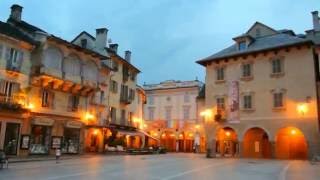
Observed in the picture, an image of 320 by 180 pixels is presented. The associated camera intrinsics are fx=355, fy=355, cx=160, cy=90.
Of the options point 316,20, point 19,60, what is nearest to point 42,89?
point 19,60

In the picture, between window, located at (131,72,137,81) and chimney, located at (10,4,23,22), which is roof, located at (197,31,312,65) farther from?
chimney, located at (10,4,23,22)

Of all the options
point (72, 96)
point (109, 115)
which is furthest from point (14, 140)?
point (109, 115)

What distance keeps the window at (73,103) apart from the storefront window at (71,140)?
2.19 metres

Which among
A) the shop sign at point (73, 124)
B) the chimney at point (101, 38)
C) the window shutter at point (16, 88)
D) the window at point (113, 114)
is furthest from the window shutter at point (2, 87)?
the window at point (113, 114)

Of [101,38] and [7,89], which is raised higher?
[101,38]

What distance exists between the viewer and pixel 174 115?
6888cm

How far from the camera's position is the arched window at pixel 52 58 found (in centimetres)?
3272

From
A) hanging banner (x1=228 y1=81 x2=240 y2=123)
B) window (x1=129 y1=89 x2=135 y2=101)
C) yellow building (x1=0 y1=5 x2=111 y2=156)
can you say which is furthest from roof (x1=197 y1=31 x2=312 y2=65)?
yellow building (x1=0 y1=5 x2=111 y2=156)

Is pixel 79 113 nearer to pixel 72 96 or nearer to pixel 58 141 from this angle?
pixel 72 96

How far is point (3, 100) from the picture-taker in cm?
2858

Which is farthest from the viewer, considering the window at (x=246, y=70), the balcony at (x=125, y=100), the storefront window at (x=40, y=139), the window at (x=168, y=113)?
the window at (x=168, y=113)

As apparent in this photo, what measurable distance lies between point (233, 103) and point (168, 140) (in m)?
31.0

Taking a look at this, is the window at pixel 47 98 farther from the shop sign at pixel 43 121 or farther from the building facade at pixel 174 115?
the building facade at pixel 174 115

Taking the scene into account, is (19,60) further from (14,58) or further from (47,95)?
(47,95)
